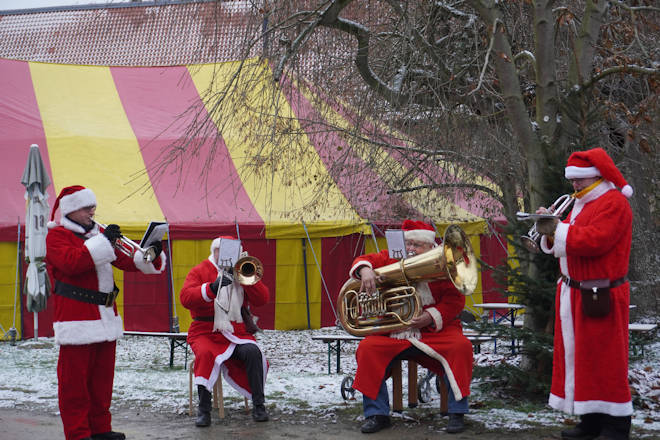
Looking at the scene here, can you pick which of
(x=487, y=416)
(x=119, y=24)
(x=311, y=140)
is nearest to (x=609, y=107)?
(x=487, y=416)

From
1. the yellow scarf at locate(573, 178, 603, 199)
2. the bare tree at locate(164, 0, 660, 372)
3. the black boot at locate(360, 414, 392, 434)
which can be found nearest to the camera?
the yellow scarf at locate(573, 178, 603, 199)

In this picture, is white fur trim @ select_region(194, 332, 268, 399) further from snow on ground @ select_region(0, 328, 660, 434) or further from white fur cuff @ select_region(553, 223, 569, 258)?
white fur cuff @ select_region(553, 223, 569, 258)

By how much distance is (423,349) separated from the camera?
5145 millimetres

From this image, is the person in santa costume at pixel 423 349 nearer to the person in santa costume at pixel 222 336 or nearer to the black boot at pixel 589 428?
the black boot at pixel 589 428

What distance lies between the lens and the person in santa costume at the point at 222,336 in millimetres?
5555

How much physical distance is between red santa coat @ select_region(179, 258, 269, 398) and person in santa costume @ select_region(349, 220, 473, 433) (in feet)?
3.19

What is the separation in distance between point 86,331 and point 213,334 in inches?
53.2

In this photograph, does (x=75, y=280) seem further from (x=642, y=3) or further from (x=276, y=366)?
(x=642, y=3)

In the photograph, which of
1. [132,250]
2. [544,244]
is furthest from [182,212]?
[544,244]

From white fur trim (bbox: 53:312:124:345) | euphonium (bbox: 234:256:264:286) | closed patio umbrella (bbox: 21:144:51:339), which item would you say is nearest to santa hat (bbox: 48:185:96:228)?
white fur trim (bbox: 53:312:124:345)

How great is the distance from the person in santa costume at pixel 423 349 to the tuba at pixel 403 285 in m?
0.09

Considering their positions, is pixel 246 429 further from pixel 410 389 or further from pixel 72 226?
pixel 72 226

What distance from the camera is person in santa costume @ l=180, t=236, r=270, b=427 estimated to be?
555 cm

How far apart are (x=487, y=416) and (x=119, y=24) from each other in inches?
631
